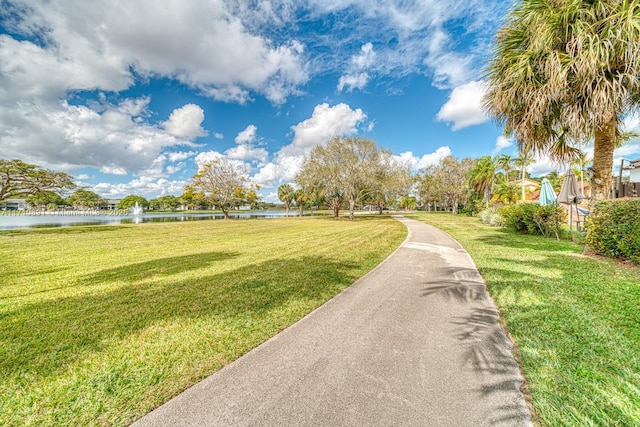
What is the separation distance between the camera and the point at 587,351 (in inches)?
107

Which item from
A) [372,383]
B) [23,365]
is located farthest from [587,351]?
[23,365]

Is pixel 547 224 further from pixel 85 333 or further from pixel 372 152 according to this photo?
pixel 372 152

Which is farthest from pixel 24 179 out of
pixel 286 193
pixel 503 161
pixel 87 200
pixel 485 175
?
pixel 87 200

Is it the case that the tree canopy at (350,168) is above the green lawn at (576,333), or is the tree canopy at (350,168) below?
above

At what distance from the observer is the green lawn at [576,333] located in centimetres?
197

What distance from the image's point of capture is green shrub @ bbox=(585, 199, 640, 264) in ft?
20.1

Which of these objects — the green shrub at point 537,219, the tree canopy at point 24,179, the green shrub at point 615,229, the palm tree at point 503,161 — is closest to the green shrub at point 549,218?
the green shrub at point 537,219

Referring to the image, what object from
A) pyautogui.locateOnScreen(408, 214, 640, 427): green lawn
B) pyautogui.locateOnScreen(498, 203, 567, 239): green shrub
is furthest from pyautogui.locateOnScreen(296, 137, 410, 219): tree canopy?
pyautogui.locateOnScreen(408, 214, 640, 427): green lawn

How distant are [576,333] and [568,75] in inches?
284

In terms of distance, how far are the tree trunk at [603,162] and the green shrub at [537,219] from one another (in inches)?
162

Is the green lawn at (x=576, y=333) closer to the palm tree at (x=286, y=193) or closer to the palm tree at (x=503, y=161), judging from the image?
the palm tree at (x=503, y=161)

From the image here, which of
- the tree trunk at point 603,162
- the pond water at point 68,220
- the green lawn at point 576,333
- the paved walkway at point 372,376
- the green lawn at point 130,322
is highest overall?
the tree trunk at point 603,162

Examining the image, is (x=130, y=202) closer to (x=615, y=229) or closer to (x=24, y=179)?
(x=24, y=179)

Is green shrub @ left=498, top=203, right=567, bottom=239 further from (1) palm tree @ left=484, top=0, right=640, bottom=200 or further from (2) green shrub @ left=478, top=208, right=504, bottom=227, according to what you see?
(1) palm tree @ left=484, top=0, right=640, bottom=200
